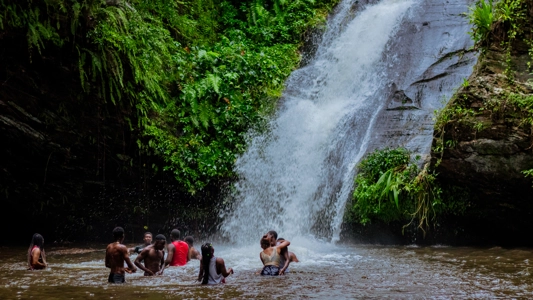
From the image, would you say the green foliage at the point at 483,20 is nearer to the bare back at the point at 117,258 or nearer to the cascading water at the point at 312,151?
the cascading water at the point at 312,151

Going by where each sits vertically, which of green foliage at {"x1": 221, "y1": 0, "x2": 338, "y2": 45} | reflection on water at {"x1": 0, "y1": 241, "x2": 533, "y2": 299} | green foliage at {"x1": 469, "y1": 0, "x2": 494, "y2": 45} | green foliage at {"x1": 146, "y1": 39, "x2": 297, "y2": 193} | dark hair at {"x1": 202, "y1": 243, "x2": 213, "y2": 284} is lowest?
reflection on water at {"x1": 0, "y1": 241, "x2": 533, "y2": 299}

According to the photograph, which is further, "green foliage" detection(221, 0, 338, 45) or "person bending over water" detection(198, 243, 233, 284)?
"green foliage" detection(221, 0, 338, 45)

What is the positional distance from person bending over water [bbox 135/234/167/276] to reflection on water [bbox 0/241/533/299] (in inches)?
8.1

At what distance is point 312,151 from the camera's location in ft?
47.5

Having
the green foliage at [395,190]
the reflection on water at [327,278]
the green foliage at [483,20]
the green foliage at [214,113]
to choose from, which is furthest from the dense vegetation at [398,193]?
the green foliage at [214,113]

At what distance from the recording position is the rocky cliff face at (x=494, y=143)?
10.4 m

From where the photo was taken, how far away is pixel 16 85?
1086 cm

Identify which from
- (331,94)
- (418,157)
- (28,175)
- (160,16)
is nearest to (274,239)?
(418,157)

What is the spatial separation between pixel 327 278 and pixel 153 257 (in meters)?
2.72

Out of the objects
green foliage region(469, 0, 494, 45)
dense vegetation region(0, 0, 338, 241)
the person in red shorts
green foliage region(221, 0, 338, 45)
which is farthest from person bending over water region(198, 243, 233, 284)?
green foliage region(221, 0, 338, 45)

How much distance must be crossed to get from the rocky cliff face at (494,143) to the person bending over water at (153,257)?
19.3 feet

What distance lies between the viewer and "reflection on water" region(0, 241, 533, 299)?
6.74m

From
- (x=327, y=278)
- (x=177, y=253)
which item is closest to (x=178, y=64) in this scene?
(x=177, y=253)

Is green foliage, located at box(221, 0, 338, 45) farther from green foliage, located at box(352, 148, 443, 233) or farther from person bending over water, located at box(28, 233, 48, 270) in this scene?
person bending over water, located at box(28, 233, 48, 270)
